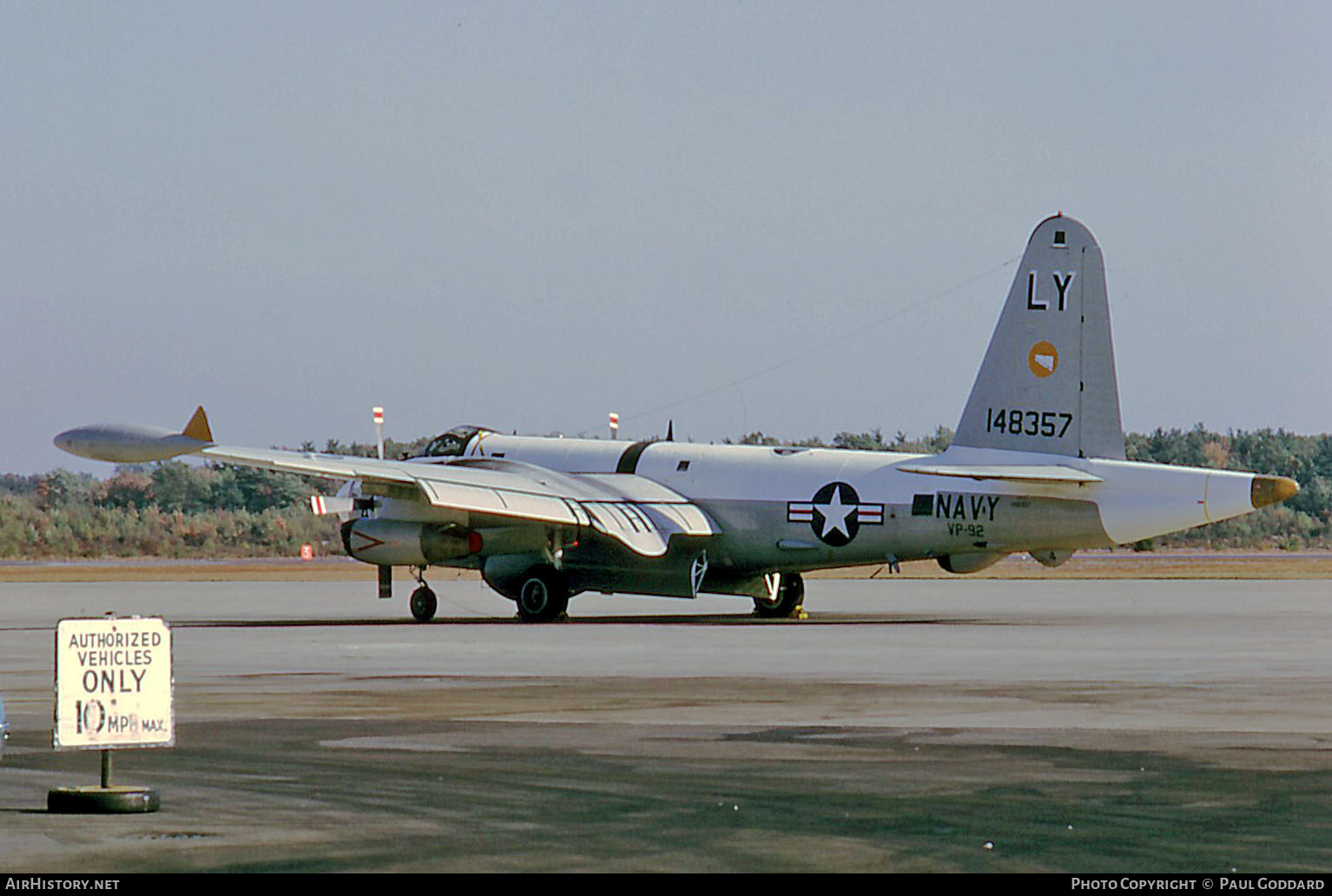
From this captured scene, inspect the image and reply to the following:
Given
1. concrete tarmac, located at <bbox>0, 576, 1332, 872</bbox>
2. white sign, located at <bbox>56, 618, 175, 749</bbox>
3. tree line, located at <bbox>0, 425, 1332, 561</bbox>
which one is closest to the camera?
concrete tarmac, located at <bbox>0, 576, 1332, 872</bbox>

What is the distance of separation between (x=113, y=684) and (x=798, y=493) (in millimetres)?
25252

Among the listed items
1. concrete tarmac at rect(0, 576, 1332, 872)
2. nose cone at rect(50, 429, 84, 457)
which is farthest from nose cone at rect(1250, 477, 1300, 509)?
nose cone at rect(50, 429, 84, 457)

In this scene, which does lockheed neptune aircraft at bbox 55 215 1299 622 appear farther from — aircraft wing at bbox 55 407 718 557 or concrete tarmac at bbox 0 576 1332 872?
concrete tarmac at bbox 0 576 1332 872

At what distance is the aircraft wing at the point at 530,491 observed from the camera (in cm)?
3459

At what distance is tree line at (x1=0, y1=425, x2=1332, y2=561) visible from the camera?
84.7m

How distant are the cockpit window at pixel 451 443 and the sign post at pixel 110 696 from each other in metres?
28.4

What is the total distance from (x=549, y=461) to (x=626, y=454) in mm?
1539

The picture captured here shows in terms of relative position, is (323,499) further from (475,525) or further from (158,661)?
(158,661)

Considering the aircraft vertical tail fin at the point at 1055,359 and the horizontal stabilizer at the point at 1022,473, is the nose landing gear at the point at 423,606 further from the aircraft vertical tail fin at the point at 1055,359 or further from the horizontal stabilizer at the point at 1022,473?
the aircraft vertical tail fin at the point at 1055,359

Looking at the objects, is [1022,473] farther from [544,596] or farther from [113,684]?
[113,684]

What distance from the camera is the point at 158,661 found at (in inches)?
480

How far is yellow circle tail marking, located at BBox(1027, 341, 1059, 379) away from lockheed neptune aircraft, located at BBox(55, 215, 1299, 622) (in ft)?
0.07

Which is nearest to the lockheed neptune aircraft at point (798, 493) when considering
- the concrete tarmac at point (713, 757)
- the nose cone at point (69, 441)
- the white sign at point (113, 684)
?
the nose cone at point (69, 441)
